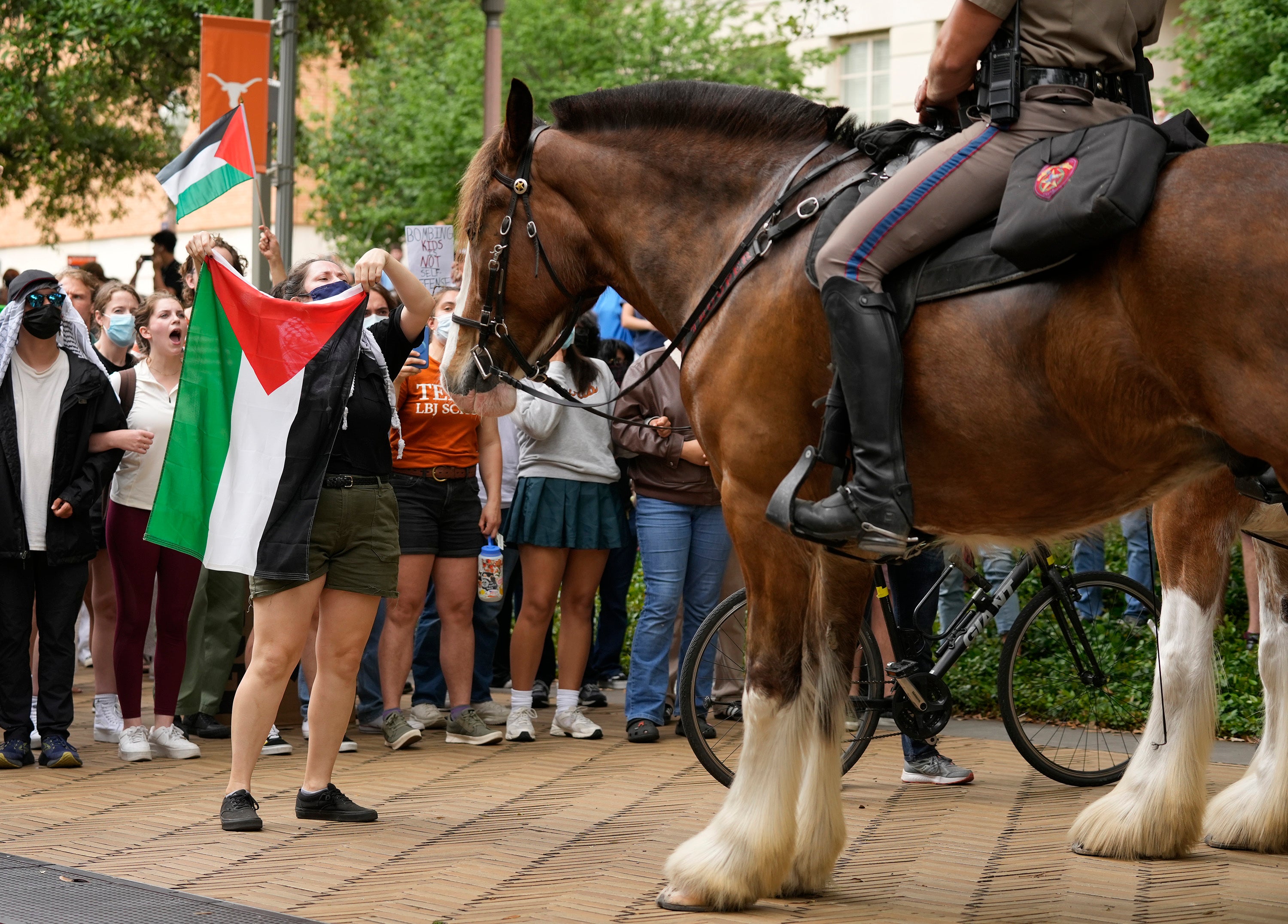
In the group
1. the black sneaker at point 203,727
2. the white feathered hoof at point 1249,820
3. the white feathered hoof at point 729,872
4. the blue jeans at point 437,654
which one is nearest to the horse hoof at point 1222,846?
the white feathered hoof at point 1249,820

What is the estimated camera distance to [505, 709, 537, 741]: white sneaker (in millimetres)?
8336

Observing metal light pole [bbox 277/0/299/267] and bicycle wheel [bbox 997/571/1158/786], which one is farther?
metal light pole [bbox 277/0/299/267]

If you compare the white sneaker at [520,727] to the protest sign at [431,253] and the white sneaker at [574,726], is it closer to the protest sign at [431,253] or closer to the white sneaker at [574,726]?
the white sneaker at [574,726]

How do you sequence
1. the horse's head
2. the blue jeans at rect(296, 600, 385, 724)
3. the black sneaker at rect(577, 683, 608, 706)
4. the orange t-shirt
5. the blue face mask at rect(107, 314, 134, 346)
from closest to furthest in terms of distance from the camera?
1. the horse's head
2. the orange t-shirt
3. the blue jeans at rect(296, 600, 385, 724)
4. the blue face mask at rect(107, 314, 134, 346)
5. the black sneaker at rect(577, 683, 608, 706)

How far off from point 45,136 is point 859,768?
1659cm

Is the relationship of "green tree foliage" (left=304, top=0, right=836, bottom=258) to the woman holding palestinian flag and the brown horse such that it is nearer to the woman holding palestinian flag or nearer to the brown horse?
the woman holding palestinian flag

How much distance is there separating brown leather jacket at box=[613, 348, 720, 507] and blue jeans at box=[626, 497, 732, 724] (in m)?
0.08

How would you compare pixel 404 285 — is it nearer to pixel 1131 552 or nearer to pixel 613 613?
pixel 613 613

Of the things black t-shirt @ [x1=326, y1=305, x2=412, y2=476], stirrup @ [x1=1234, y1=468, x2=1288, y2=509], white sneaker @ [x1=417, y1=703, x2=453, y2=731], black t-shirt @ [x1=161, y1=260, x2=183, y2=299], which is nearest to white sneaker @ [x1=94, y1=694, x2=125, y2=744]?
white sneaker @ [x1=417, y1=703, x2=453, y2=731]

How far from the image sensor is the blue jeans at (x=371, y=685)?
877 centimetres

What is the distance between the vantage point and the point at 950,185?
409 centimetres

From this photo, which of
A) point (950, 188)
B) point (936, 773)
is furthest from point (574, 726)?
point (950, 188)

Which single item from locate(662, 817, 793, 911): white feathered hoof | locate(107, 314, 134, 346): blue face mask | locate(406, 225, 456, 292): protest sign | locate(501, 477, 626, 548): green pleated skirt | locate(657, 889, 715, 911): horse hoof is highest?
locate(406, 225, 456, 292): protest sign

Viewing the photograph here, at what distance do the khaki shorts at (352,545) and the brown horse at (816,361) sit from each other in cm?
86
